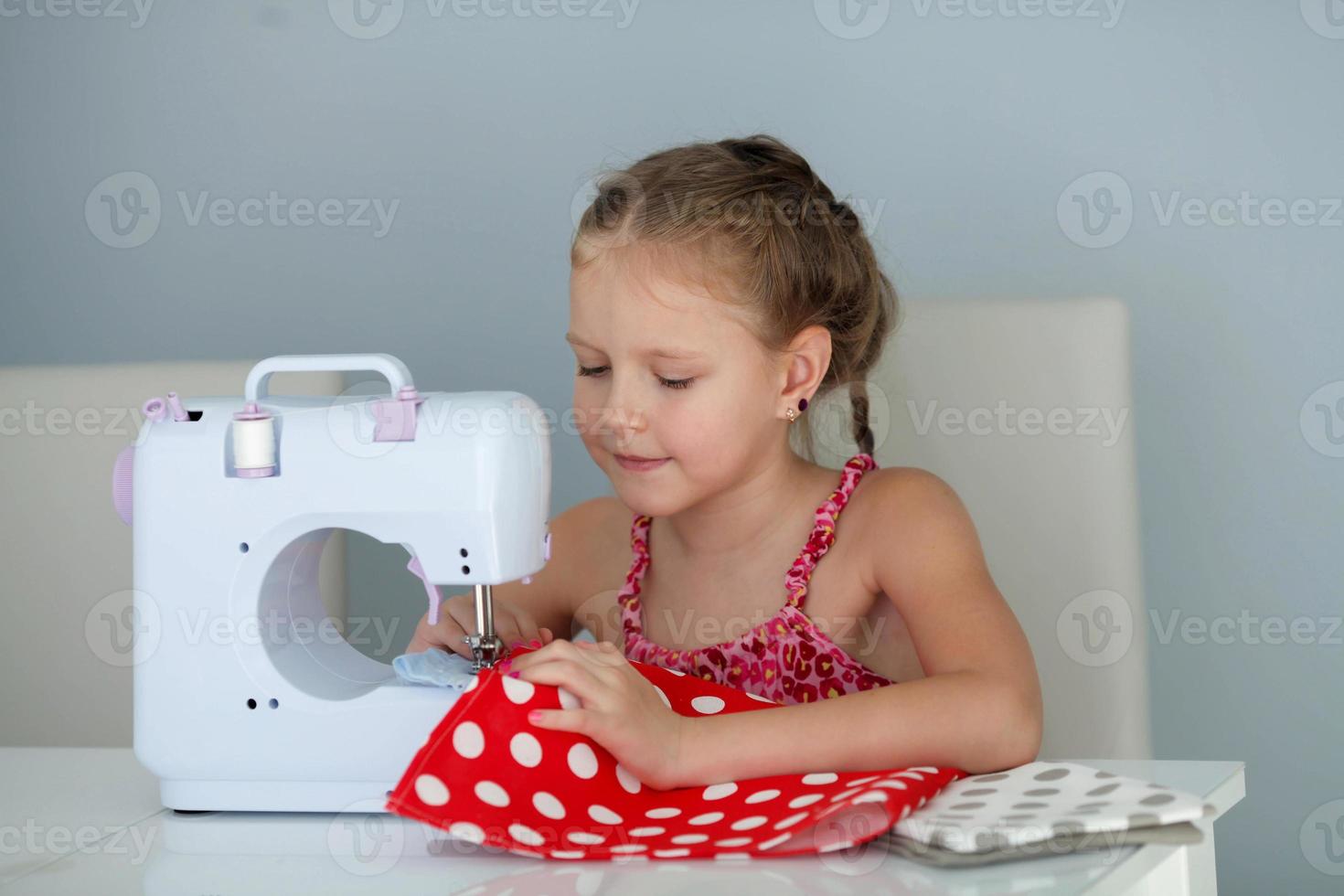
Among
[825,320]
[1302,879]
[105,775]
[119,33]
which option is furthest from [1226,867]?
[119,33]

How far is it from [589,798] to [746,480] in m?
0.57

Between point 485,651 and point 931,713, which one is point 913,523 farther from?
point 485,651

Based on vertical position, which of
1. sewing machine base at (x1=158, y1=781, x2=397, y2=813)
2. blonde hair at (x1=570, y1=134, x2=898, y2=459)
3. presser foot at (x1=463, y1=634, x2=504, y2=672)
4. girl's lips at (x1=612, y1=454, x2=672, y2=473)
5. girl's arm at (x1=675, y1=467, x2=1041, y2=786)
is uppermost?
blonde hair at (x1=570, y1=134, x2=898, y2=459)

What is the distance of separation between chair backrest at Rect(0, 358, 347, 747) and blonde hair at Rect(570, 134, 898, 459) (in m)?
0.58

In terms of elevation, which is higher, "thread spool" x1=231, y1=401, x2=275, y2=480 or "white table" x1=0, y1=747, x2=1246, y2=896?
"thread spool" x1=231, y1=401, x2=275, y2=480

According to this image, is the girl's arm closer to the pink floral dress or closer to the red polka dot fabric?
the red polka dot fabric

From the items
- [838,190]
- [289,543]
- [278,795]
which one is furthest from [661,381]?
[838,190]

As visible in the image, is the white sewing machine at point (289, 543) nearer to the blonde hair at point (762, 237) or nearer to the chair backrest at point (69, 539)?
the blonde hair at point (762, 237)

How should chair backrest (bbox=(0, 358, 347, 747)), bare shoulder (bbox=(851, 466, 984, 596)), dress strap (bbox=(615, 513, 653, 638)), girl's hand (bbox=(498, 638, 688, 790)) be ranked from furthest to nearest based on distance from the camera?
1. chair backrest (bbox=(0, 358, 347, 747))
2. dress strap (bbox=(615, 513, 653, 638))
3. bare shoulder (bbox=(851, 466, 984, 596))
4. girl's hand (bbox=(498, 638, 688, 790))

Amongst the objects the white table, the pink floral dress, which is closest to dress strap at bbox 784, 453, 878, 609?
the pink floral dress

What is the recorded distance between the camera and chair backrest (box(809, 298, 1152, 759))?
5.45 feet

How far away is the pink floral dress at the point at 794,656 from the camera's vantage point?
148 centimetres

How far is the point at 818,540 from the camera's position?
150cm

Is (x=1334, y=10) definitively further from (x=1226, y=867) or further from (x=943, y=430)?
(x=1226, y=867)
